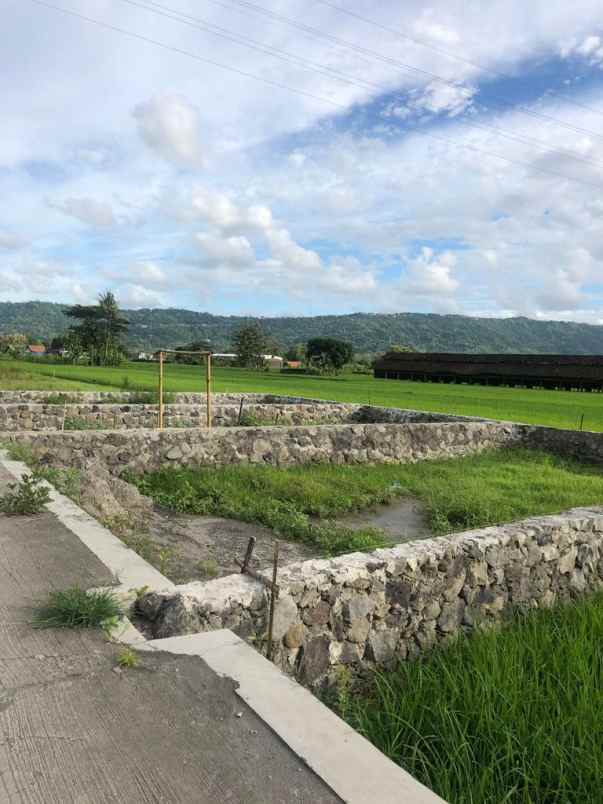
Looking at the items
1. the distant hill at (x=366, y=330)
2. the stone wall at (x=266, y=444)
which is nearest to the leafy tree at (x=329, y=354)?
the stone wall at (x=266, y=444)

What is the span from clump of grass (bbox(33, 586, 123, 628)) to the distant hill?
13907 centimetres

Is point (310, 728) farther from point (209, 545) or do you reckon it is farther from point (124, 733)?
point (209, 545)

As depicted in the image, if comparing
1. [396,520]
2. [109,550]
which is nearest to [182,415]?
A: [396,520]

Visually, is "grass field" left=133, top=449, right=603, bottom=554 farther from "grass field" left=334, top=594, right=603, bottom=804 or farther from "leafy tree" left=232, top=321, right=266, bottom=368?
"leafy tree" left=232, top=321, right=266, bottom=368

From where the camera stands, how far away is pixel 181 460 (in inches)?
403

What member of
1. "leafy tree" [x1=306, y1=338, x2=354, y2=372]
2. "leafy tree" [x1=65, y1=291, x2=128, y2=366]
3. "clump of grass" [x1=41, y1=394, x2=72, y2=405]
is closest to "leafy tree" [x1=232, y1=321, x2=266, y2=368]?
"leafy tree" [x1=306, y1=338, x2=354, y2=372]

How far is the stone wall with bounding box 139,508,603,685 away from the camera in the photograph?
3510 millimetres

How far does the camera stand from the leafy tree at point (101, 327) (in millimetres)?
68562

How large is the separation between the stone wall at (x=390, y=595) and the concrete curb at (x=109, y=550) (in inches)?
10.3

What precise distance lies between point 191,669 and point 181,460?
25.0ft

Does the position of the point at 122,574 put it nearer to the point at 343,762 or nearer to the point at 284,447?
the point at 343,762

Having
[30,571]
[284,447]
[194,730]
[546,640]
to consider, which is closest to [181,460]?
[284,447]

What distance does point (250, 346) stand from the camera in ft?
263

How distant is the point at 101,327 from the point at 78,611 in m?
72.8
